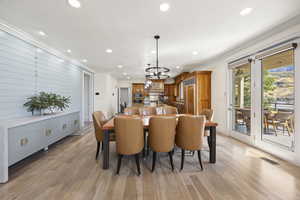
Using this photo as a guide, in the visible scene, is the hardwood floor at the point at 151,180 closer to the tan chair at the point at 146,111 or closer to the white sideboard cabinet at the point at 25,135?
the white sideboard cabinet at the point at 25,135

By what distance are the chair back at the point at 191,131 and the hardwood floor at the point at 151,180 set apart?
46 centimetres

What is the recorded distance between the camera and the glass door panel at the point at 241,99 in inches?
147

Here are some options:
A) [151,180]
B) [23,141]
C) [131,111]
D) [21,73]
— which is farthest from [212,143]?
[21,73]

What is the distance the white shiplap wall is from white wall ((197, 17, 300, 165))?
5406 mm

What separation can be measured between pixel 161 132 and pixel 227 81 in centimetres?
348

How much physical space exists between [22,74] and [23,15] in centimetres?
126

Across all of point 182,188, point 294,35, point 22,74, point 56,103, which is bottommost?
A: point 182,188

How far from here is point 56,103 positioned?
337 centimetres

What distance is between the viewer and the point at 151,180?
6.72 ft

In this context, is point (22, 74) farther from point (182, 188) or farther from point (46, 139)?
point (182, 188)

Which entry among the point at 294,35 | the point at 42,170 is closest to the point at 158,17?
the point at 294,35

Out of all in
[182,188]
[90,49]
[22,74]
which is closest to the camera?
[182,188]

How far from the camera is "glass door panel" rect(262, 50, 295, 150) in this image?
2.71 m

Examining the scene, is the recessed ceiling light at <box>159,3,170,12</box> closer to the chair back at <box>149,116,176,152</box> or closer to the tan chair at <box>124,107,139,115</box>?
the chair back at <box>149,116,176,152</box>
